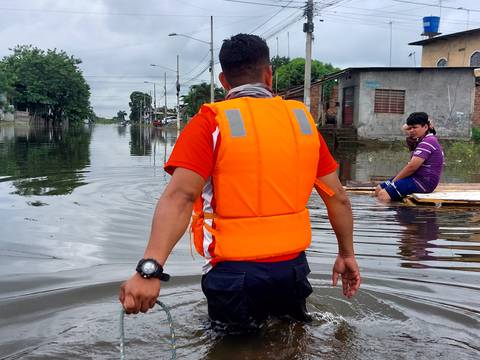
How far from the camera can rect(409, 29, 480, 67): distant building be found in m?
33.6

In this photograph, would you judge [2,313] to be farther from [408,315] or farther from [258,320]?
[408,315]

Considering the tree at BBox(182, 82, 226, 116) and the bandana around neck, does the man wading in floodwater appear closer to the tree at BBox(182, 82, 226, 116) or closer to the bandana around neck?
the bandana around neck

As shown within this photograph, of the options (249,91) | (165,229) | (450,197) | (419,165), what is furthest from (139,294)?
(450,197)

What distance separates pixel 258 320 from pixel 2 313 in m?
2.00

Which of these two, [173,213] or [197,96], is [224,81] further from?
[197,96]

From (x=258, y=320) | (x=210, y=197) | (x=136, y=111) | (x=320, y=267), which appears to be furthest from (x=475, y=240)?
(x=136, y=111)

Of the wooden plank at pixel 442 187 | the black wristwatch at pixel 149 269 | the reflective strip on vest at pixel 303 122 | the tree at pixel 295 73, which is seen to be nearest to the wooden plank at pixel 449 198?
the wooden plank at pixel 442 187

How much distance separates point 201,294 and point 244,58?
2092mm

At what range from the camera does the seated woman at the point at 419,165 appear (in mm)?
8430

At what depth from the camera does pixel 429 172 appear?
8656 millimetres

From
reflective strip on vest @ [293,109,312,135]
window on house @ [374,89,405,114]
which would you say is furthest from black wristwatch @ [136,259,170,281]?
window on house @ [374,89,405,114]

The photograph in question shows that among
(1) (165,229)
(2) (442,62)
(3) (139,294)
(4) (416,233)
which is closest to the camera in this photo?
(3) (139,294)

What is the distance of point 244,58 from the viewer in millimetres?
2684

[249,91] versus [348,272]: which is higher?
[249,91]
